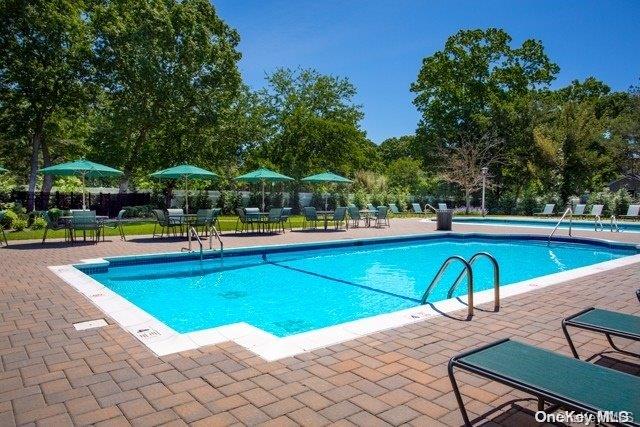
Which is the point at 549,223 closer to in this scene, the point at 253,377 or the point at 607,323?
the point at 607,323

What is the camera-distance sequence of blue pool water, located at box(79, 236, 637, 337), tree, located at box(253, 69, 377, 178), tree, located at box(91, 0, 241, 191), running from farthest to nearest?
tree, located at box(253, 69, 377, 178) → tree, located at box(91, 0, 241, 191) → blue pool water, located at box(79, 236, 637, 337)

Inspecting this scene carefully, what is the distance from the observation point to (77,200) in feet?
78.4

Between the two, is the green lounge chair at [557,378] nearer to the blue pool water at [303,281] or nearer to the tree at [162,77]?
the blue pool water at [303,281]

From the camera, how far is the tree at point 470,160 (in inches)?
1310

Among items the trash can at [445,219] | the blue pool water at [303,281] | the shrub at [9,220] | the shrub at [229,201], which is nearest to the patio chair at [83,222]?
the blue pool water at [303,281]

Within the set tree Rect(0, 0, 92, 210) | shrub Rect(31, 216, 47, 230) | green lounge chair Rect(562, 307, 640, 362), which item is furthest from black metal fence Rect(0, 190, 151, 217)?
green lounge chair Rect(562, 307, 640, 362)

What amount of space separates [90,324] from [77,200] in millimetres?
22998

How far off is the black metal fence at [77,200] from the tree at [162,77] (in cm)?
106

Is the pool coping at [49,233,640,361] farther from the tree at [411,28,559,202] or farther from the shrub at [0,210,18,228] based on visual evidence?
the tree at [411,28,559,202]

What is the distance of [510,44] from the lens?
128 ft

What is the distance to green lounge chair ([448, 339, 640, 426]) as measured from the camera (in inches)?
71.5

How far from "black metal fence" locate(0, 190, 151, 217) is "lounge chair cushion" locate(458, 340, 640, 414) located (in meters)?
24.7

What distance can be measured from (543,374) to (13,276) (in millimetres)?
8151

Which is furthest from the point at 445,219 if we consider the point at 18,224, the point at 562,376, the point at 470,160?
the point at 470,160
